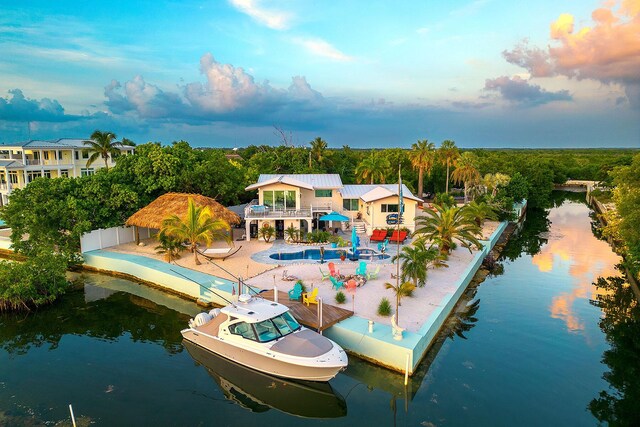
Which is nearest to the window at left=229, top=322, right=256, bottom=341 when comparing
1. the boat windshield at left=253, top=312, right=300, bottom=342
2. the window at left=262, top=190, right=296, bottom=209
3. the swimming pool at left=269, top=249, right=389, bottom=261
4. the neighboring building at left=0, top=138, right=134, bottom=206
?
the boat windshield at left=253, top=312, right=300, bottom=342

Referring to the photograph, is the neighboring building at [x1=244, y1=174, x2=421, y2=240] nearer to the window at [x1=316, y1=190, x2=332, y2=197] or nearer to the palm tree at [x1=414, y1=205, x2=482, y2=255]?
the window at [x1=316, y1=190, x2=332, y2=197]

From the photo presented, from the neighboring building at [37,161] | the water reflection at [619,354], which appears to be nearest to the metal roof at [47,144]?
the neighboring building at [37,161]

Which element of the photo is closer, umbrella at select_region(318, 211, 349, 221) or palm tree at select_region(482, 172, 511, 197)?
umbrella at select_region(318, 211, 349, 221)

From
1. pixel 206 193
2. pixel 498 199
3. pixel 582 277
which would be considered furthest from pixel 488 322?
pixel 498 199

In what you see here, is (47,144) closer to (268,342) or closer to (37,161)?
(37,161)

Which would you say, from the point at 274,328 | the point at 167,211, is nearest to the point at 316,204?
the point at 167,211

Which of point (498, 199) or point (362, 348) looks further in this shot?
point (498, 199)

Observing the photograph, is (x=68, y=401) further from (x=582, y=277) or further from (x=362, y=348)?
(x=582, y=277)
